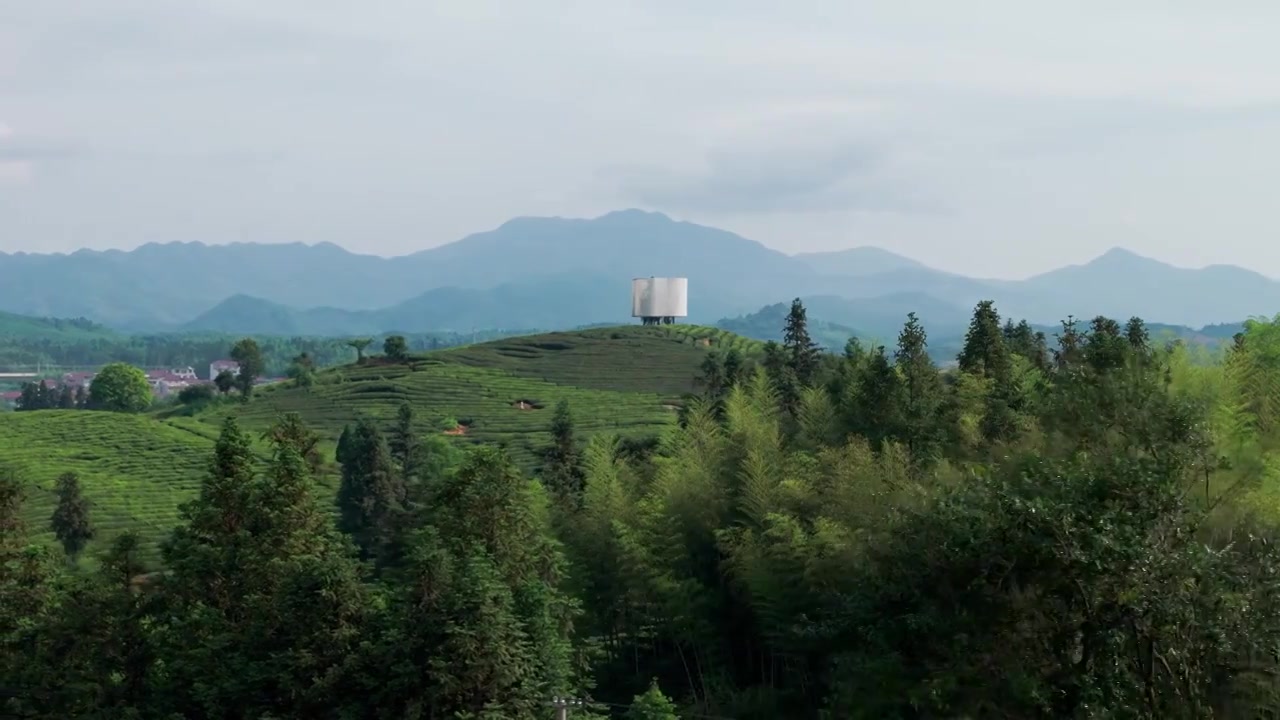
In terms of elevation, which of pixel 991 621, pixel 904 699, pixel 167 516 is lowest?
pixel 167 516

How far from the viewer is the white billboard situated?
102 metres

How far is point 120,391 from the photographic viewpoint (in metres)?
83.4

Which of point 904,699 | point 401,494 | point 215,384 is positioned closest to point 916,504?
point 904,699

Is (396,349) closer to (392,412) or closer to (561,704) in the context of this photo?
(392,412)

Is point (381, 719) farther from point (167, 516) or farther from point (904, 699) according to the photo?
point (167, 516)

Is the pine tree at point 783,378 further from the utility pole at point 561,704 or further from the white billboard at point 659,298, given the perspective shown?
the white billboard at point 659,298

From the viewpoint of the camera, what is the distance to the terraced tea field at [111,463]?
155 ft

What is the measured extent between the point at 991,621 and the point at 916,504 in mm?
2525

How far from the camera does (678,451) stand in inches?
1222

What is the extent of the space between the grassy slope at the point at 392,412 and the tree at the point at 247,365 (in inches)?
53.2

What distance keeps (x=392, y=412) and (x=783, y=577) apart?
157 feet


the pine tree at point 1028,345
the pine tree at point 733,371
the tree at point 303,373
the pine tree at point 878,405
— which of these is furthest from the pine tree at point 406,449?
the tree at point 303,373

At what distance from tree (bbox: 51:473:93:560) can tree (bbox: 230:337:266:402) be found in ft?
115

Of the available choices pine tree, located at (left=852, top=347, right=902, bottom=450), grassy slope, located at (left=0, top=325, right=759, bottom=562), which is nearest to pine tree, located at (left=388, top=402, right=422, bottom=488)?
grassy slope, located at (left=0, top=325, right=759, bottom=562)
